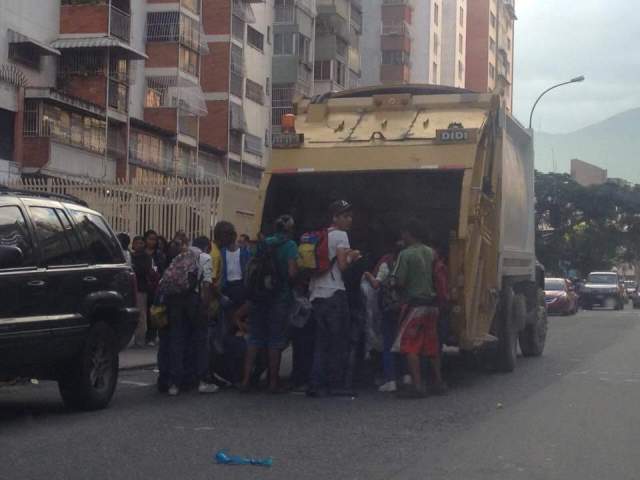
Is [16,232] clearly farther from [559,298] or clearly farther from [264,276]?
[559,298]

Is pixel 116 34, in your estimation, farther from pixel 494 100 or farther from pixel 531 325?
pixel 494 100

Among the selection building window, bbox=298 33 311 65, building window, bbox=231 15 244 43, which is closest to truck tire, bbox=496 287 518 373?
building window, bbox=231 15 244 43

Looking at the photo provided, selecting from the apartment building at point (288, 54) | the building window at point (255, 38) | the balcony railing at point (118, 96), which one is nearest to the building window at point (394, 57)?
the apartment building at point (288, 54)

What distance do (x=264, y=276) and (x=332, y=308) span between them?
78 cm

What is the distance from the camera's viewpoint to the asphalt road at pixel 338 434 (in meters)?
8.30

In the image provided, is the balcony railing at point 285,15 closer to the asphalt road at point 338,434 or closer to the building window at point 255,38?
the building window at point 255,38

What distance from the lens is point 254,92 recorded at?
52625mm

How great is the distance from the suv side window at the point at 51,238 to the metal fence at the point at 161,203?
36.2ft

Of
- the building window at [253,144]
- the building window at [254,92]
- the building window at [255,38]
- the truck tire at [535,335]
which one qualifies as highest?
the building window at [255,38]

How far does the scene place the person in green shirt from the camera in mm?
12750

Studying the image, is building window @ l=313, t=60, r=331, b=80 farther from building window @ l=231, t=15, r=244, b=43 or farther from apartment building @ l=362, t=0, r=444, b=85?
apartment building @ l=362, t=0, r=444, b=85

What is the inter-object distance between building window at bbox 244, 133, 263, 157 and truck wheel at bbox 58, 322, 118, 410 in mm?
40026

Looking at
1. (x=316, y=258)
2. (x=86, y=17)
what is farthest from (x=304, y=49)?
(x=316, y=258)

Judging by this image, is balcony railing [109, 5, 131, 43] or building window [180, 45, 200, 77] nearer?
balcony railing [109, 5, 131, 43]
